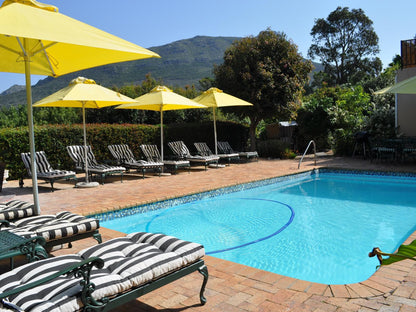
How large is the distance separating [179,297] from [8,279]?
4.32ft

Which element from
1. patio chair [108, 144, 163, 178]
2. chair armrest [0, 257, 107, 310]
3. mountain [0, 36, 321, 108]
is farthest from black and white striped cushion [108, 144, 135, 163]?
mountain [0, 36, 321, 108]

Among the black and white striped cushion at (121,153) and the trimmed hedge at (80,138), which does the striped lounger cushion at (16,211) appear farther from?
the black and white striped cushion at (121,153)

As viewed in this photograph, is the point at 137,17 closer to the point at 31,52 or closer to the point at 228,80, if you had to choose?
the point at 228,80

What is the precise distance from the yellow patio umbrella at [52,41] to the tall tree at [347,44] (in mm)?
43509

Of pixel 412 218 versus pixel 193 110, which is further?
pixel 193 110

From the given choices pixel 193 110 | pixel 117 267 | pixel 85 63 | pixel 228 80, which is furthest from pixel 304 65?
pixel 117 267

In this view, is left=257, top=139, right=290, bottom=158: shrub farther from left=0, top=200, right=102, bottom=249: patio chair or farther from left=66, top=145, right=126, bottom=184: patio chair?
left=0, top=200, right=102, bottom=249: patio chair

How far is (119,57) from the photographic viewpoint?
14.7 ft

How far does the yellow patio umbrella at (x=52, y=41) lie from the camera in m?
3.40

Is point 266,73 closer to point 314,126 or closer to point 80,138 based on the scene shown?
point 314,126

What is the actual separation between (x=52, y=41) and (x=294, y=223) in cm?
495

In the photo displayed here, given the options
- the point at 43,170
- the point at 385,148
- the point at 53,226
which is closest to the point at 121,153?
the point at 43,170

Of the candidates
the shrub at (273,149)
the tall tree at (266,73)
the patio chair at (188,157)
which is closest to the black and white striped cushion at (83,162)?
the patio chair at (188,157)

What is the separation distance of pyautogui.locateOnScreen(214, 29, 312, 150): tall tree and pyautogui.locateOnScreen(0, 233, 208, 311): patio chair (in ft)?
41.7
